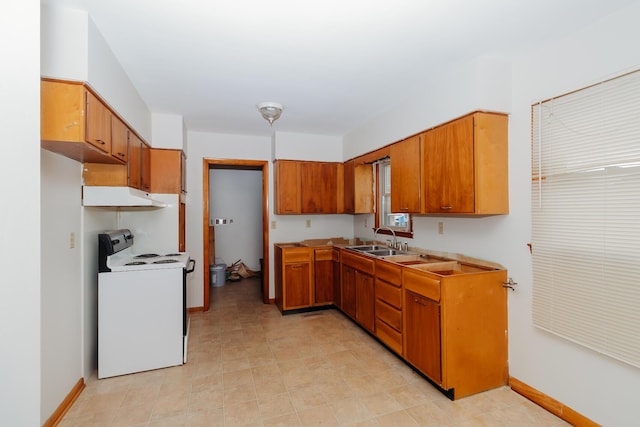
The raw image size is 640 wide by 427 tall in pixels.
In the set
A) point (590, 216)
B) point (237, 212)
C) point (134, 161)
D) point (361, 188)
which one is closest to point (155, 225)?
point (134, 161)

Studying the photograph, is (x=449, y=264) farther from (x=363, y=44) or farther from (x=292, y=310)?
(x=292, y=310)

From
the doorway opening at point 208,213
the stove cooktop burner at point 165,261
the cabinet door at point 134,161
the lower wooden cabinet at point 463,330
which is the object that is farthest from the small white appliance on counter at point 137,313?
the lower wooden cabinet at point 463,330

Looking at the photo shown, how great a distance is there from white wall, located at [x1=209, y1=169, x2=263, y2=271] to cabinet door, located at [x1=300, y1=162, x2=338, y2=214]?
7.70ft

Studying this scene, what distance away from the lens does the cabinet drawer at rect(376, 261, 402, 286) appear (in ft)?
9.19

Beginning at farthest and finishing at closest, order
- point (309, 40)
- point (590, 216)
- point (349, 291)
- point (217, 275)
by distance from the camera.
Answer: point (217, 275), point (349, 291), point (309, 40), point (590, 216)

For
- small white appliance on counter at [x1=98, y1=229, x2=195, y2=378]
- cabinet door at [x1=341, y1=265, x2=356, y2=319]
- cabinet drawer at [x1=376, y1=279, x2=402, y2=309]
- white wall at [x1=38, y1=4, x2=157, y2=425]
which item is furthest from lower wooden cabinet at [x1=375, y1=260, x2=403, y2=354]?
white wall at [x1=38, y1=4, x2=157, y2=425]

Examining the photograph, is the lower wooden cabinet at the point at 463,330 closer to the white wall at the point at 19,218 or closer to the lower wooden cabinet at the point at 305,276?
the lower wooden cabinet at the point at 305,276

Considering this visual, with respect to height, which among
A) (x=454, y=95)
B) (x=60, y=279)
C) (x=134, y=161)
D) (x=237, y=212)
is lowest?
(x=60, y=279)

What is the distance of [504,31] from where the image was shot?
1.99 m

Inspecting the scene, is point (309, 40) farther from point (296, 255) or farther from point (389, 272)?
point (296, 255)

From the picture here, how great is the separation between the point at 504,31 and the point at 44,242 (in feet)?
10.8

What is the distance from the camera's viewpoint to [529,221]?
2240mm

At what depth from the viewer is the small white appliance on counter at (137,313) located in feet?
8.59

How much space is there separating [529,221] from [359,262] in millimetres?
1768
